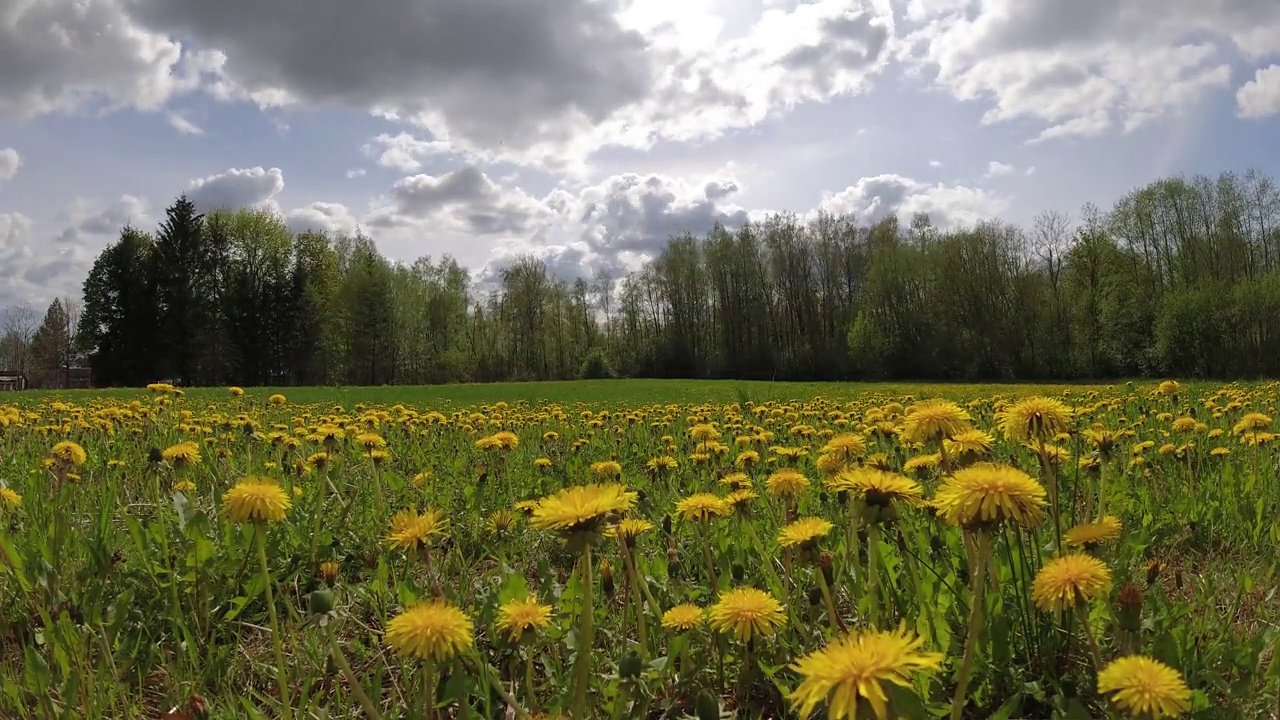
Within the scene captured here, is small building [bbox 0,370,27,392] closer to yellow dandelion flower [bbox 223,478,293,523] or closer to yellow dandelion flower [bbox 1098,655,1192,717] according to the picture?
yellow dandelion flower [bbox 223,478,293,523]

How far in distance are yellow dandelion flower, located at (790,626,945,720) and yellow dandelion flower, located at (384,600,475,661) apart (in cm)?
59

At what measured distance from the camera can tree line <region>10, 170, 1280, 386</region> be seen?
1487 inches

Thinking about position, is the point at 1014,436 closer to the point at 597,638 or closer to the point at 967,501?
the point at 967,501

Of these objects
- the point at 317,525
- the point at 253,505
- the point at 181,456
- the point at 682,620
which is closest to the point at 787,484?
the point at 682,620

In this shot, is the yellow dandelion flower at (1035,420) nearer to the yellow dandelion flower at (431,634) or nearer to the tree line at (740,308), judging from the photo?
the yellow dandelion flower at (431,634)

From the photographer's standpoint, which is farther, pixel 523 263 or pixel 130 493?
pixel 523 263

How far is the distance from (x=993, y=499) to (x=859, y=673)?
0.46 meters

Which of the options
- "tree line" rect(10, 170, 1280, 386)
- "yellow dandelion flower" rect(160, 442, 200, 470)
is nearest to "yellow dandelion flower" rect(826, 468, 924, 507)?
"yellow dandelion flower" rect(160, 442, 200, 470)

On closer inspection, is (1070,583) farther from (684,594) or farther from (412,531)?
(412,531)

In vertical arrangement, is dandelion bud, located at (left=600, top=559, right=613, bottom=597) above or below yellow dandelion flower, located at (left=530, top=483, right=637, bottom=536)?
below

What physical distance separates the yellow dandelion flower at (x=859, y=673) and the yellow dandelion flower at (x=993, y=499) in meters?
0.32

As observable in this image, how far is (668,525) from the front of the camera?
2551 millimetres

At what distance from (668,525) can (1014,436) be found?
1.25 metres

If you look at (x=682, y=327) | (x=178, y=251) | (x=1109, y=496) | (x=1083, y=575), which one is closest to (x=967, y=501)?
(x=1083, y=575)
